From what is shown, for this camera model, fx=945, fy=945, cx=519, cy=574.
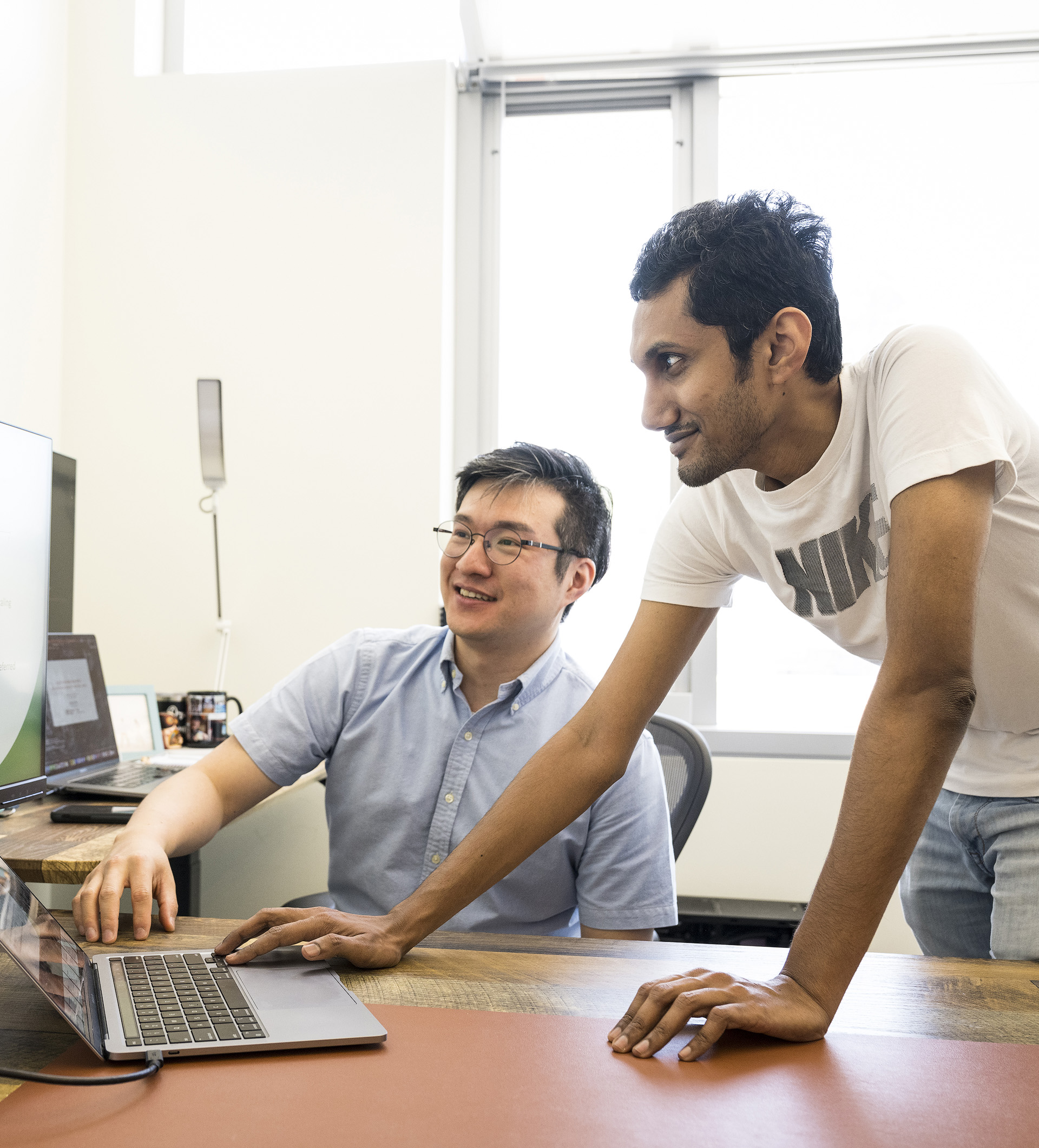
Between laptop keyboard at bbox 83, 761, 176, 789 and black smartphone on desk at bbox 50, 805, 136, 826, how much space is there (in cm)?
14

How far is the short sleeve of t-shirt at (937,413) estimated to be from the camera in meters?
0.84

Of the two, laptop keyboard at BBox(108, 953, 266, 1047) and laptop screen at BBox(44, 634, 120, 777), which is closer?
laptop keyboard at BBox(108, 953, 266, 1047)

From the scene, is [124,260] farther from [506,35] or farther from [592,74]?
[592,74]

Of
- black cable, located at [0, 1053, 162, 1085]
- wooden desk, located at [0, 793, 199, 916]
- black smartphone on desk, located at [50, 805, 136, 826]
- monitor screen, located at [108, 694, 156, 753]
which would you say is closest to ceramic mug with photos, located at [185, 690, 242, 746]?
monitor screen, located at [108, 694, 156, 753]

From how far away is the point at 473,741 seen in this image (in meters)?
1.39

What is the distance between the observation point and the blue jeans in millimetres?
1094

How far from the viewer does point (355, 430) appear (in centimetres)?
275

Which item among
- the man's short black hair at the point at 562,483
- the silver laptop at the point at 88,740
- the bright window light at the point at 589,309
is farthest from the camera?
the bright window light at the point at 589,309

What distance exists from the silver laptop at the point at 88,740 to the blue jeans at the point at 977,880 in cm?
119

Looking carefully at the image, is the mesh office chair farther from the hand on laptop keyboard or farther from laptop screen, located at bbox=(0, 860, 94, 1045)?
laptop screen, located at bbox=(0, 860, 94, 1045)

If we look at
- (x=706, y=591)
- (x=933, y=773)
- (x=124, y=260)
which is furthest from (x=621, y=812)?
(x=124, y=260)

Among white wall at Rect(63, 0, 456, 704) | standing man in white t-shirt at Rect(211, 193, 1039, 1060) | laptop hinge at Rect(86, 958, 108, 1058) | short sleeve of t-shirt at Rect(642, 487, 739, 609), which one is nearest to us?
laptop hinge at Rect(86, 958, 108, 1058)

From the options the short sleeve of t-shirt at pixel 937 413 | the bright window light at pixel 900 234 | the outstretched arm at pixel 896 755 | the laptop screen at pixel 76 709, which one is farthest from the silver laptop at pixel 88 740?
the bright window light at pixel 900 234

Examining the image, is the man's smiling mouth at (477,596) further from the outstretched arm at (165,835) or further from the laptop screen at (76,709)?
the laptop screen at (76,709)
